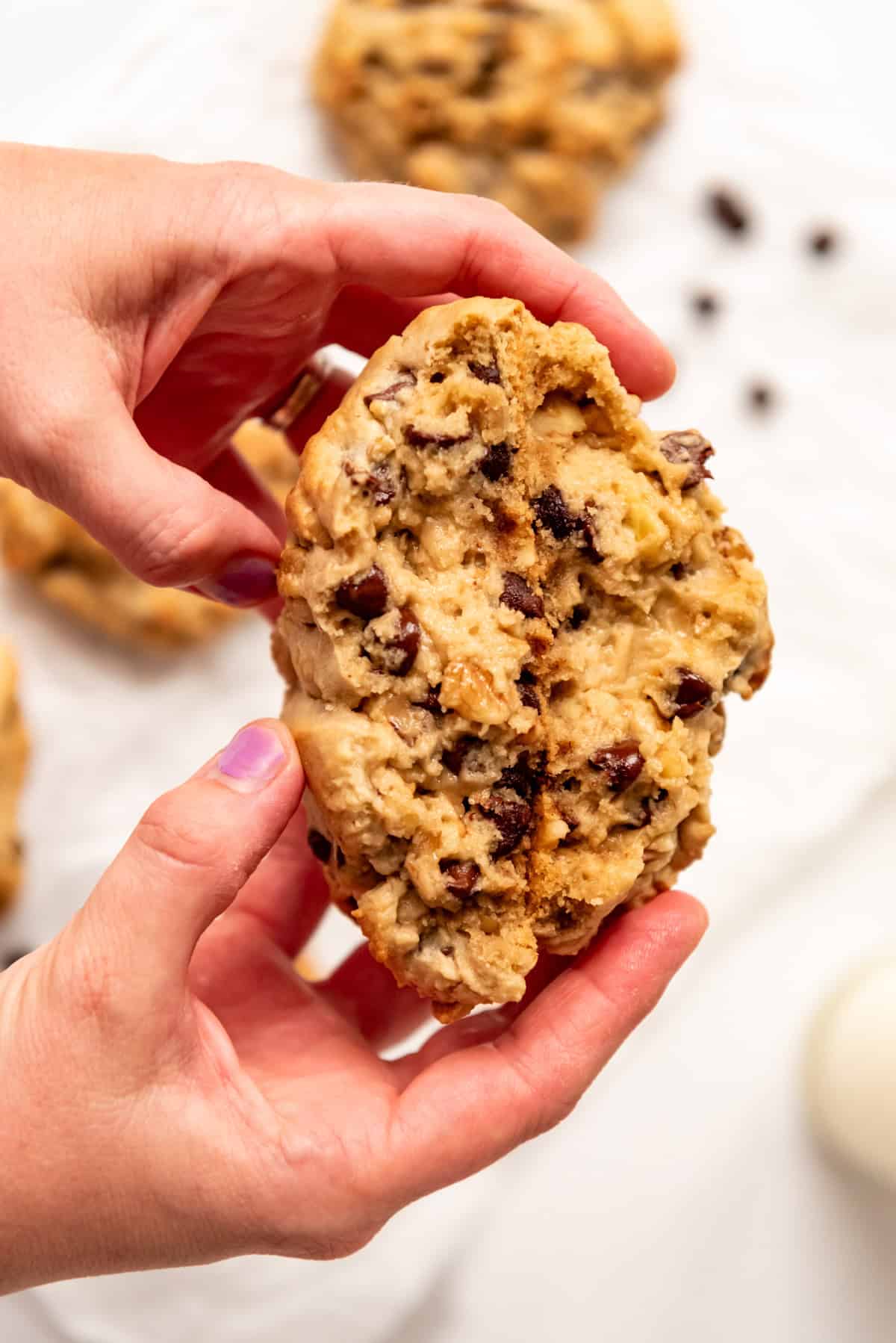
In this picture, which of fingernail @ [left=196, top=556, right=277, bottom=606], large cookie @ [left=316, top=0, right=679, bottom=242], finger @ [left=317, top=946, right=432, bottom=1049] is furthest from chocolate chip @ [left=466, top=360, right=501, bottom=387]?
large cookie @ [left=316, top=0, right=679, bottom=242]

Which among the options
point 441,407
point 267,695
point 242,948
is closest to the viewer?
point 441,407

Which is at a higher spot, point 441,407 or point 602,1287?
point 441,407

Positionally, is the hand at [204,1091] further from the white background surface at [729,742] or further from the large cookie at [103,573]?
the large cookie at [103,573]

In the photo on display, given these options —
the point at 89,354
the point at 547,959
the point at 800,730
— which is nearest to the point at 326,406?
the point at 89,354

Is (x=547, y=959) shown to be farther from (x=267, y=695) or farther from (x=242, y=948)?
(x=267, y=695)

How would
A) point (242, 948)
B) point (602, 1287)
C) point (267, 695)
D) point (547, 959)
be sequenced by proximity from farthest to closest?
point (267, 695) < point (602, 1287) < point (242, 948) < point (547, 959)

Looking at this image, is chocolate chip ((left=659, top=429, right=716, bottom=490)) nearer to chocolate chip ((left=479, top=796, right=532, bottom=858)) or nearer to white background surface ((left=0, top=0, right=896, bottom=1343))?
chocolate chip ((left=479, top=796, right=532, bottom=858))

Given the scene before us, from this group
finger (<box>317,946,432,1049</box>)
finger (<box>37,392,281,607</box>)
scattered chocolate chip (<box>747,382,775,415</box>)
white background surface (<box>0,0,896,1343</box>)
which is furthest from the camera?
scattered chocolate chip (<box>747,382,775,415</box>)
